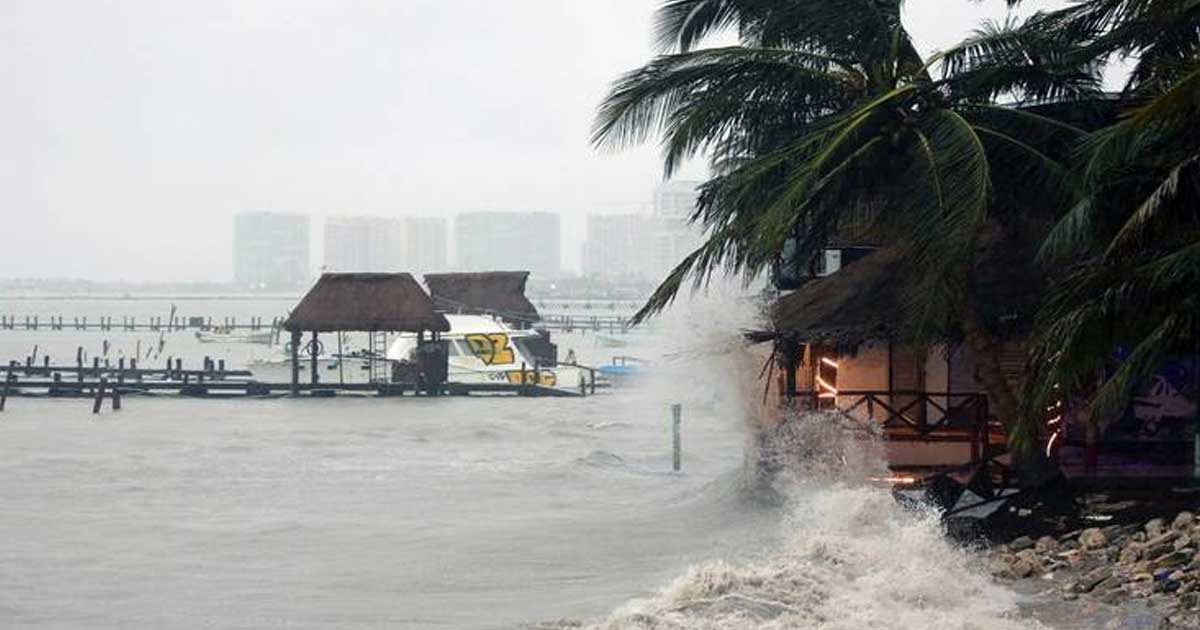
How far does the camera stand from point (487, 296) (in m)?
76.9

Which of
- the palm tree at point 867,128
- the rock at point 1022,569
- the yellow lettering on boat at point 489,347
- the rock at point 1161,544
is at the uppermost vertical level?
the palm tree at point 867,128

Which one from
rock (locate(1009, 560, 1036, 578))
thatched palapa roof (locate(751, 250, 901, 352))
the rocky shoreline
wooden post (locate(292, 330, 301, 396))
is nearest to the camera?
the rocky shoreline

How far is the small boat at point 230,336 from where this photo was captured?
127 metres

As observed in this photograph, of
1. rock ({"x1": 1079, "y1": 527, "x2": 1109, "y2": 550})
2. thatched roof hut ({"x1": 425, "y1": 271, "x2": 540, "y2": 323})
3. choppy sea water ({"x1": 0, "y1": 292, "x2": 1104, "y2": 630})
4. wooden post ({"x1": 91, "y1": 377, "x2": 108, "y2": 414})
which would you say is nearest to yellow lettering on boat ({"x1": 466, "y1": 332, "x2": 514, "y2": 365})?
thatched roof hut ({"x1": 425, "y1": 271, "x2": 540, "y2": 323})

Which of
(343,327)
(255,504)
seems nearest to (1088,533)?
(255,504)

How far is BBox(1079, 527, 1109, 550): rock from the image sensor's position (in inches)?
692

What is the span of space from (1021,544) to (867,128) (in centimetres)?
519

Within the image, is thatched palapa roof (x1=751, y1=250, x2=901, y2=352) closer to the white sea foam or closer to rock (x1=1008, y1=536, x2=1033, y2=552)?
the white sea foam

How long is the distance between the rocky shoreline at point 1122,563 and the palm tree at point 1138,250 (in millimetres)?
1599

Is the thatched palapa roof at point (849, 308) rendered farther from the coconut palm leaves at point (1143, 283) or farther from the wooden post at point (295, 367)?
the wooden post at point (295, 367)

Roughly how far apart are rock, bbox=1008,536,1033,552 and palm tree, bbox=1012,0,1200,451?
3125 millimetres

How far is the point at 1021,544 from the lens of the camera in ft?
60.8

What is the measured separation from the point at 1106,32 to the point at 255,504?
1659cm

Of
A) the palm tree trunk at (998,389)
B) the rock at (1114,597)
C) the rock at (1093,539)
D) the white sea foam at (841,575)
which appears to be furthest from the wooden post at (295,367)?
the rock at (1114,597)
